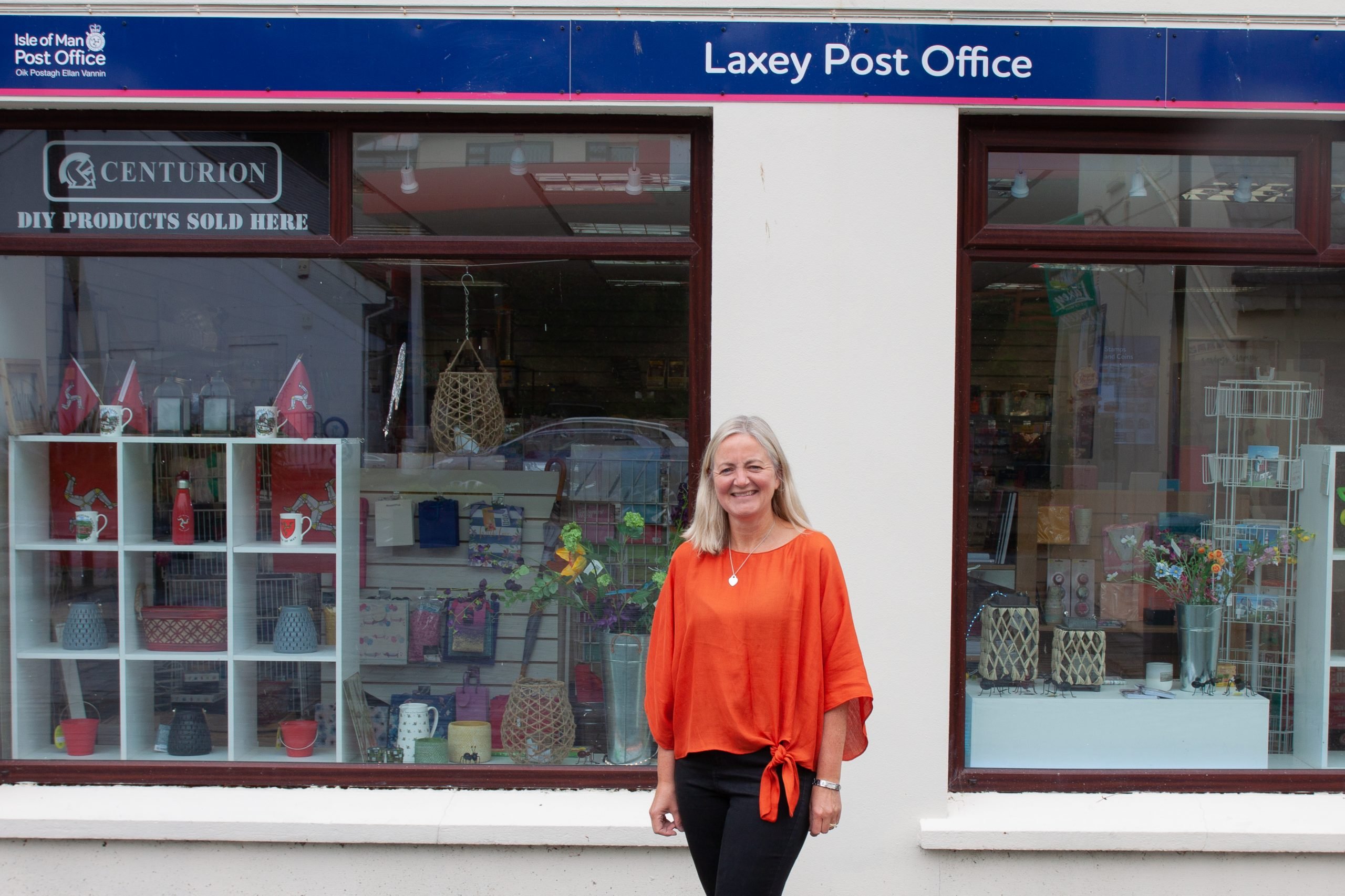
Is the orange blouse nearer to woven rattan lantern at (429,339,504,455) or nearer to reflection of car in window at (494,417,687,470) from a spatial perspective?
reflection of car in window at (494,417,687,470)

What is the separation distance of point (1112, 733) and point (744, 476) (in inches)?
92.0

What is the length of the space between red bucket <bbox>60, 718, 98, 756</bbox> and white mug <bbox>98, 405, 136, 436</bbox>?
45.9 inches

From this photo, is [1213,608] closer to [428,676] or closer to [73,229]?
[428,676]

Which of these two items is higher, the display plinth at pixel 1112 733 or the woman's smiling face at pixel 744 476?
the woman's smiling face at pixel 744 476

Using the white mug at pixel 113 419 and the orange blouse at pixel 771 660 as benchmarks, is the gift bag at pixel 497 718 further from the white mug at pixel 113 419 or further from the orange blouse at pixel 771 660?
the white mug at pixel 113 419

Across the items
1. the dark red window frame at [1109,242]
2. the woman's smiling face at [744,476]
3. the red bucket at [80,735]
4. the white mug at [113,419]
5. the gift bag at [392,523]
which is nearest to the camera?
the woman's smiling face at [744,476]

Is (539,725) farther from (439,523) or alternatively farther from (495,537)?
(439,523)

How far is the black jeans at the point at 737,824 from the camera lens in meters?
2.61

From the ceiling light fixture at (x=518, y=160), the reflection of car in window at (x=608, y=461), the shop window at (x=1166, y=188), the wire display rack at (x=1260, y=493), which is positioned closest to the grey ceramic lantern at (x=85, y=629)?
the reflection of car in window at (x=608, y=461)

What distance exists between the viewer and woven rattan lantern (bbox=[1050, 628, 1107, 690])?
13.8 feet

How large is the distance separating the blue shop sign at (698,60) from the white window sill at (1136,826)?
2621 millimetres

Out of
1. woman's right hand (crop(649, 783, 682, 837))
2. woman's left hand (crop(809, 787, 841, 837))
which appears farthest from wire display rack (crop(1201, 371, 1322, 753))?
woman's right hand (crop(649, 783, 682, 837))

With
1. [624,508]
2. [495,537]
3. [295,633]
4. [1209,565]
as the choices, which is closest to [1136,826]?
[1209,565]

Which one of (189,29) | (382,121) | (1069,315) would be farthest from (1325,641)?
(189,29)
